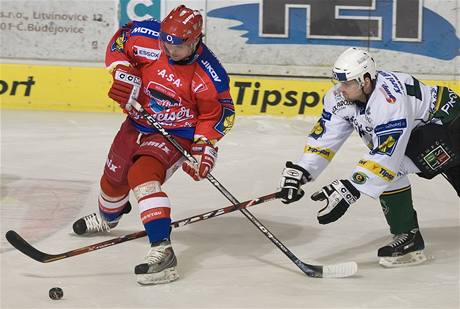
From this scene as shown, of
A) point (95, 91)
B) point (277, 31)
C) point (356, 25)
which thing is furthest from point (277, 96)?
point (95, 91)

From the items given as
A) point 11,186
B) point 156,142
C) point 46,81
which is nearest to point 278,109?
point 46,81

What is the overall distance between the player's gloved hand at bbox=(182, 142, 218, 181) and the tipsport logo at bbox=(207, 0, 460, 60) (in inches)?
146

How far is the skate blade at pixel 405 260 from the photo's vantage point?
4.11 metres

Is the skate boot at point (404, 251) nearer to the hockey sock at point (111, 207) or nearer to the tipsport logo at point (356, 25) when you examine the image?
the hockey sock at point (111, 207)

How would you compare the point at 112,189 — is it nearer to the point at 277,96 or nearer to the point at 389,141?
the point at 389,141

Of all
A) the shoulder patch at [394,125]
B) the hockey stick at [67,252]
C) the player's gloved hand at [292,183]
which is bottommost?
the hockey stick at [67,252]

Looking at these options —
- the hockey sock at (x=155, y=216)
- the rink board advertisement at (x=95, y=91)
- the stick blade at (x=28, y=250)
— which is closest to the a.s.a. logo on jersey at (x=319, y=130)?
the hockey sock at (x=155, y=216)

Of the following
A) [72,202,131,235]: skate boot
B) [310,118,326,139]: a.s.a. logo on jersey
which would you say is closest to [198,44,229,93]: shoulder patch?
[310,118,326,139]: a.s.a. logo on jersey

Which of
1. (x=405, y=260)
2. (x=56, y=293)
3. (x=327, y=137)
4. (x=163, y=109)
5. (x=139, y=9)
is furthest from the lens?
(x=139, y=9)

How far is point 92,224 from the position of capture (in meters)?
4.51

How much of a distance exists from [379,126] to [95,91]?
4200 millimetres

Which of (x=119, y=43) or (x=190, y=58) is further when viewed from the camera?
(x=119, y=43)

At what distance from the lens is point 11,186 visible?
212 inches

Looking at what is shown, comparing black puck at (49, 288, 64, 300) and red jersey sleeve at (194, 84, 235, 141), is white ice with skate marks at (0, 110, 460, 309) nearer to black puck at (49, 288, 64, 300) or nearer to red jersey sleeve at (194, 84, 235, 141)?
black puck at (49, 288, 64, 300)
